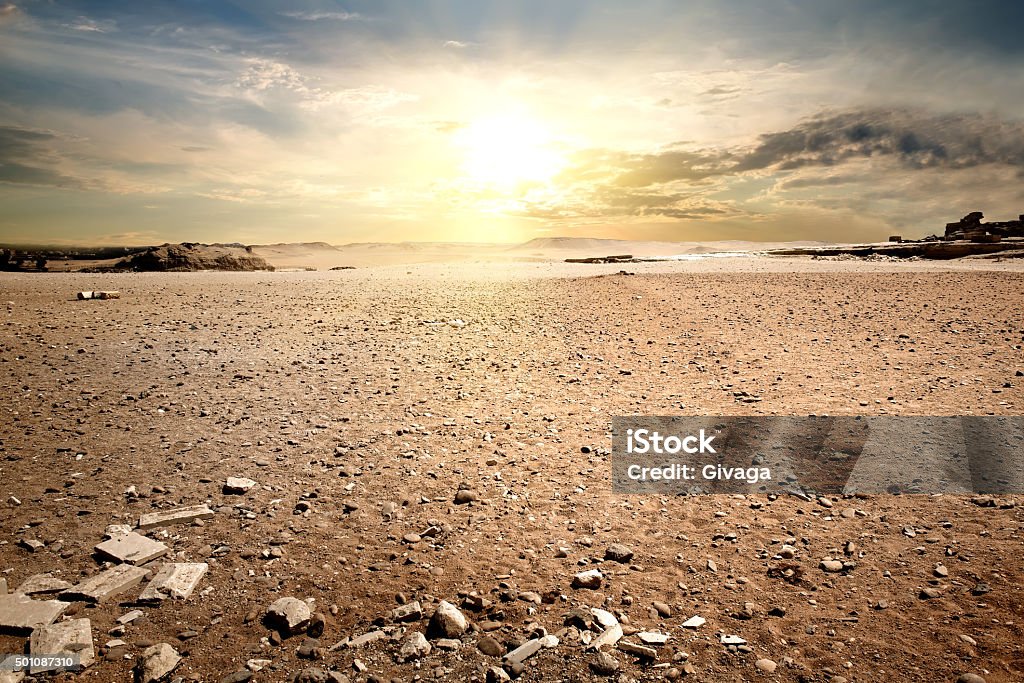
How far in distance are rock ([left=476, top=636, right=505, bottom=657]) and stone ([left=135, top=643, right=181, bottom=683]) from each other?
160 cm

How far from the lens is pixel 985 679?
268 centimetres

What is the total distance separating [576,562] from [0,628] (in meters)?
3.37

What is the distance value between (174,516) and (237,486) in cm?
51

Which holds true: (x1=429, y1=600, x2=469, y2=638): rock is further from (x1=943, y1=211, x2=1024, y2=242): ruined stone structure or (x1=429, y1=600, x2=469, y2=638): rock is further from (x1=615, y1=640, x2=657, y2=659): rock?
(x1=943, y1=211, x2=1024, y2=242): ruined stone structure

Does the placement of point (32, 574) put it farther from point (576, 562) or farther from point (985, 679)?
point (985, 679)

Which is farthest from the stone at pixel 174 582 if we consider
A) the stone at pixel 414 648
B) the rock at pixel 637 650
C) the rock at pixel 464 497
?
the rock at pixel 637 650

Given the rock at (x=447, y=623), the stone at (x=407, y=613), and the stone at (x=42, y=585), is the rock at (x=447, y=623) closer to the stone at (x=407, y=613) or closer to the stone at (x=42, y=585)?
the stone at (x=407, y=613)

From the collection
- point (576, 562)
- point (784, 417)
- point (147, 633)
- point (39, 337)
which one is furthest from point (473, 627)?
point (39, 337)

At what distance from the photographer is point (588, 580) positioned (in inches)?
136

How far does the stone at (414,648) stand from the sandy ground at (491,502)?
0.04m

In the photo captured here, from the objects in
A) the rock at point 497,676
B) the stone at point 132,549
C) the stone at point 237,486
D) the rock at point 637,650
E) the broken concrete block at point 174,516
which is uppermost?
the stone at point 237,486

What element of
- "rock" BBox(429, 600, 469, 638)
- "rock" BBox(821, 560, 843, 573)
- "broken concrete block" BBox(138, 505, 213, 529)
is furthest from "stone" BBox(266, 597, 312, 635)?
"rock" BBox(821, 560, 843, 573)

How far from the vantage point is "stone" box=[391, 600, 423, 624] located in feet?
10.5

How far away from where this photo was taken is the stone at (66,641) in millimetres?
2875
